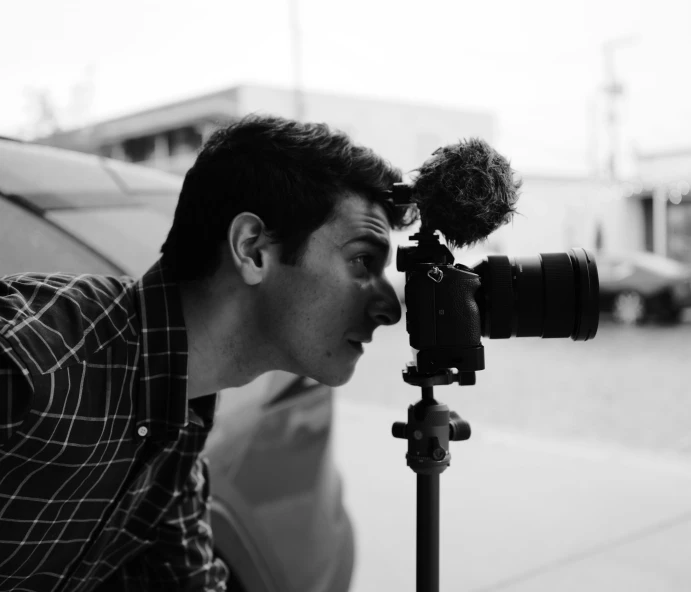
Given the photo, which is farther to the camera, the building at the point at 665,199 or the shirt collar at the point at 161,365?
the building at the point at 665,199

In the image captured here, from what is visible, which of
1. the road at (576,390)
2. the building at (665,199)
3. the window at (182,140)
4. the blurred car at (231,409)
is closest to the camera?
the blurred car at (231,409)

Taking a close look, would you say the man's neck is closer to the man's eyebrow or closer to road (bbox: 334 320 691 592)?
the man's eyebrow

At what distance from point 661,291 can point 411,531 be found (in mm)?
8222

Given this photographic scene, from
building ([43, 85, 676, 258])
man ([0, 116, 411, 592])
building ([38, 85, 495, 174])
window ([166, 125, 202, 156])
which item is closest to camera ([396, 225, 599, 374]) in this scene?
man ([0, 116, 411, 592])

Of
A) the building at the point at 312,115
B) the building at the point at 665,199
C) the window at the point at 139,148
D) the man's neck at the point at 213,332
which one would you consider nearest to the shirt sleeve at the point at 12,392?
the man's neck at the point at 213,332

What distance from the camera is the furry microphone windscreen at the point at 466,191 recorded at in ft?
3.83

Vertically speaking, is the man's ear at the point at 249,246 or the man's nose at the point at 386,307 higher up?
the man's ear at the point at 249,246

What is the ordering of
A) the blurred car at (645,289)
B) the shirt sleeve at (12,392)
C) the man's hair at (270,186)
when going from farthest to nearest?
the blurred car at (645,289), the man's hair at (270,186), the shirt sleeve at (12,392)

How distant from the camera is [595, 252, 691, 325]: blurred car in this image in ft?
33.4

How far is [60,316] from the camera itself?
111cm

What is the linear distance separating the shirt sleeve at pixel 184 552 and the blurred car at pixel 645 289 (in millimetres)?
9507

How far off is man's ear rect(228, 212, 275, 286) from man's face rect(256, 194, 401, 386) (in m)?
0.03

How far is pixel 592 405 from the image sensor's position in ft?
17.4

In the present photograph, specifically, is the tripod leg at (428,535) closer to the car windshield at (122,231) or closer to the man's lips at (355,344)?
the man's lips at (355,344)
